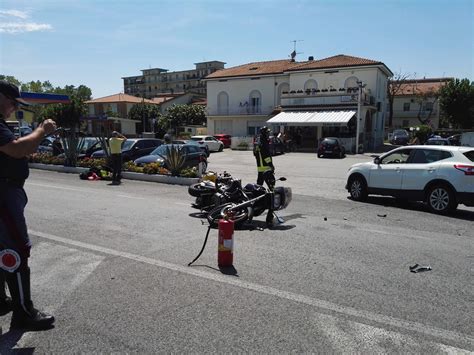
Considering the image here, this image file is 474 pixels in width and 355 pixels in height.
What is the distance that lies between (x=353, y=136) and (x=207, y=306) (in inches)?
1370

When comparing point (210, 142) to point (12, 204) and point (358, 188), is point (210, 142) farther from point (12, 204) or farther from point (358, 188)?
point (12, 204)

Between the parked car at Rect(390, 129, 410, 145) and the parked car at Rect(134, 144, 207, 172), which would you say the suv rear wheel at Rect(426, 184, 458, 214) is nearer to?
the parked car at Rect(134, 144, 207, 172)

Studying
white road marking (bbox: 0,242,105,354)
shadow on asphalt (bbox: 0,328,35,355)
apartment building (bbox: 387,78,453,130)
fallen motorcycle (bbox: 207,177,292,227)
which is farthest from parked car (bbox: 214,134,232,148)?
apartment building (bbox: 387,78,453,130)

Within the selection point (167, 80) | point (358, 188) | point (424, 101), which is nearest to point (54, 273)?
point (358, 188)

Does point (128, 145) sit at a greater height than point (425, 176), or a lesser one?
greater

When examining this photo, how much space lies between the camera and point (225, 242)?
5.17m

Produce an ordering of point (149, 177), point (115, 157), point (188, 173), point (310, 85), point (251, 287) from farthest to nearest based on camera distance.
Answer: point (310, 85) → point (149, 177) → point (115, 157) → point (188, 173) → point (251, 287)

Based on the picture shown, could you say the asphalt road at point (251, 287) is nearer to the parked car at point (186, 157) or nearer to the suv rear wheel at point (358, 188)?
the suv rear wheel at point (358, 188)

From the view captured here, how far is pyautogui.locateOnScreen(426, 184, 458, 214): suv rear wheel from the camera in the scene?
939 cm

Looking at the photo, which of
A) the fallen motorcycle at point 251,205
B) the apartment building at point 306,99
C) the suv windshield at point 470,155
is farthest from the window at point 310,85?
the fallen motorcycle at point 251,205

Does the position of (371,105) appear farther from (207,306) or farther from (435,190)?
(207,306)

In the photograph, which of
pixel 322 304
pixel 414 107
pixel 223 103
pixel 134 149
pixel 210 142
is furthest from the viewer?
pixel 414 107

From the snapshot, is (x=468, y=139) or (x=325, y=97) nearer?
(x=468, y=139)

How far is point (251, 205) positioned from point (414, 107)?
72820 mm
